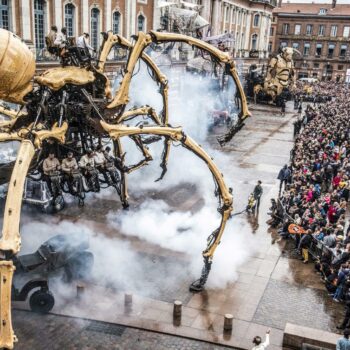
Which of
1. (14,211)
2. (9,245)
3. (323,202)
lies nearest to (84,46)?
(14,211)

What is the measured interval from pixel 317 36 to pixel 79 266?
93.2 m

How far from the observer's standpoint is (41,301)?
11586 mm

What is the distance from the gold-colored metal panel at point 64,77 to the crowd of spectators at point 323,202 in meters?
8.17

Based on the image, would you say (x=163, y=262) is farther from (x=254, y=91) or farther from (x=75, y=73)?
(x=254, y=91)

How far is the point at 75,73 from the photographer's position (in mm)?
10969

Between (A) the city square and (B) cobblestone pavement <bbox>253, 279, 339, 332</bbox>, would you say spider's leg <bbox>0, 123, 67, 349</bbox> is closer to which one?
(A) the city square

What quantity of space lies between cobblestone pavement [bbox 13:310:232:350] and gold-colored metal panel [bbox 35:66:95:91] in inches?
214

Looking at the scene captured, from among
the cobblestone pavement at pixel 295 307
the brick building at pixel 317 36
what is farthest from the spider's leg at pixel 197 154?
the brick building at pixel 317 36

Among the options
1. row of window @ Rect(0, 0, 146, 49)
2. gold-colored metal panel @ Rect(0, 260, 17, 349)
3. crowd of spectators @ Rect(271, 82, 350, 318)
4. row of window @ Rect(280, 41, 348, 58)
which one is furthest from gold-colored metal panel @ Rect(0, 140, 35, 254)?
row of window @ Rect(280, 41, 348, 58)

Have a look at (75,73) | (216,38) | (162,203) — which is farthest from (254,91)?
(75,73)

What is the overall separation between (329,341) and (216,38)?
3467 cm

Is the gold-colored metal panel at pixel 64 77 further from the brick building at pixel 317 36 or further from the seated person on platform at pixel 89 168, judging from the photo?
the brick building at pixel 317 36

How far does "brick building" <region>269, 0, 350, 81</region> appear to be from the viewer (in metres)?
94.4

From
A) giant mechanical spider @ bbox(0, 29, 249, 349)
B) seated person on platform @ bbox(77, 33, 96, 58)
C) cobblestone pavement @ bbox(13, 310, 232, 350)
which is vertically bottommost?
cobblestone pavement @ bbox(13, 310, 232, 350)
